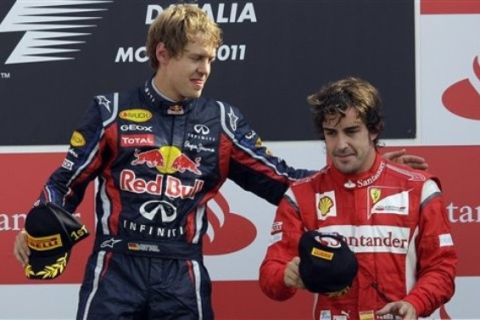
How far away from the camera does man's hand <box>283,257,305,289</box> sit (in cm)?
291

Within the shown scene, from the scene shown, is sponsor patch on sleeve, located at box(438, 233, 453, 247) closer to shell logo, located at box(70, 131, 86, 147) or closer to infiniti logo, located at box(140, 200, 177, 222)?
infiniti logo, located at box(140, 200, 177, 222)

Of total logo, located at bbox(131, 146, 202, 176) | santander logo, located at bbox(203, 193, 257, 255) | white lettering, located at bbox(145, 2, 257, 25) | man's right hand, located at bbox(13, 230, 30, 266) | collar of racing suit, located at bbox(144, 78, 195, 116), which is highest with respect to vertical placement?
white lettering, located at bbox(145, 2, 257, 25)

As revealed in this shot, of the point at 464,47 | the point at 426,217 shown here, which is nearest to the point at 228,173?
the point at 426,217

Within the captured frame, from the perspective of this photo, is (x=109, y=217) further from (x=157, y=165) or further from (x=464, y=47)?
(x=464, y=47)

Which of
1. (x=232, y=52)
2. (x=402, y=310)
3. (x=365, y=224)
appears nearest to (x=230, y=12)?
(x=232, y=52)

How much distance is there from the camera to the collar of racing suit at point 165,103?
3287 millimetres

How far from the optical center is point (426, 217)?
118 inches

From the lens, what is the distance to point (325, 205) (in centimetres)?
309

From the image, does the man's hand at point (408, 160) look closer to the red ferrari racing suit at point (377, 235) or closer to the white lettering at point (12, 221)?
the red ferrari racing suit at point (377, 235)

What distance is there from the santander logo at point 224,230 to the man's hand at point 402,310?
1.03m

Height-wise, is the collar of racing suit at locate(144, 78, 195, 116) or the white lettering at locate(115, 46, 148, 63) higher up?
the white lettering at locate(115, 46, 148, 63)

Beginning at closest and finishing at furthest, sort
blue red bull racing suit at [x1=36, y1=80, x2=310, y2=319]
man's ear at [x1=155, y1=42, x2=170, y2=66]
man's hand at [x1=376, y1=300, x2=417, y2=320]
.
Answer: man's hand at [x1=376, y1=300, x2=417, y2=320]
blue red bull racing suit at [x1=36, y1=80, x2=310, y2=319]
man's ear at [x1=155, y1=42, x2=170, y2=66]

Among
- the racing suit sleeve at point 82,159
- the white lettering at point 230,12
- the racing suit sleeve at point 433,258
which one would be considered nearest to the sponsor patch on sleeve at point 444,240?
the racing suit sleeve at point 433,258

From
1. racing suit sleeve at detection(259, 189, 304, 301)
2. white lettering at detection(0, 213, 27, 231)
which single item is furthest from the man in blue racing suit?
white lettering at detection(0, 213, 27, 231)
